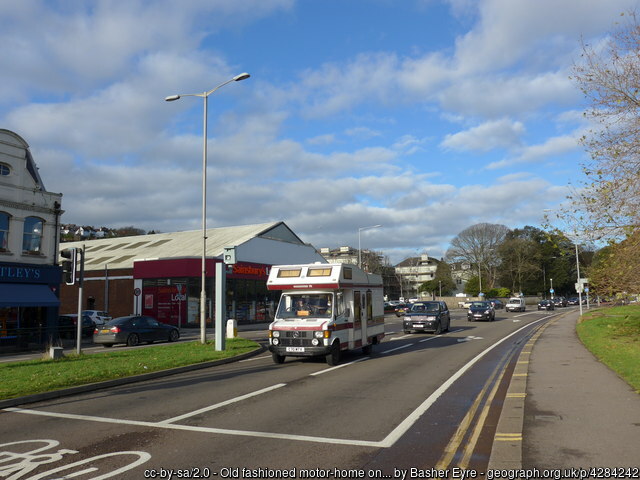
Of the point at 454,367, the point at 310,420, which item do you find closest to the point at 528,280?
the point at 454,367

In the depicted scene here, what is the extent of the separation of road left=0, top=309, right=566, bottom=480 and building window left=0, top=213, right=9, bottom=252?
17.7 metres

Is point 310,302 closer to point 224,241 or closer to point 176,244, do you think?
point 224,241

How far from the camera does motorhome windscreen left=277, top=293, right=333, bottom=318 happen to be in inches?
578

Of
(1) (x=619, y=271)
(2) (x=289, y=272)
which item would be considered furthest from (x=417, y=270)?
(2) (x=289, y=272)

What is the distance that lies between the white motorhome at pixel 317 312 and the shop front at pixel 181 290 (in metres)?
24.9

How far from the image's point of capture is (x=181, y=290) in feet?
133

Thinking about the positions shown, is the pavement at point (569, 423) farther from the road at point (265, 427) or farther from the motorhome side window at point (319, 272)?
the motorhome side window at point (319, 272)

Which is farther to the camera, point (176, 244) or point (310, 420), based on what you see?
point (176, 244)

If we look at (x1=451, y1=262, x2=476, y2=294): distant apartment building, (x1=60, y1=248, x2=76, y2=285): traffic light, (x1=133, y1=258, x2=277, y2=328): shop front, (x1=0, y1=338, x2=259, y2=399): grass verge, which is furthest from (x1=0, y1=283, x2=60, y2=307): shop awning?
(x1=451, y1=262, x2=476, y2=294): distant apartment building

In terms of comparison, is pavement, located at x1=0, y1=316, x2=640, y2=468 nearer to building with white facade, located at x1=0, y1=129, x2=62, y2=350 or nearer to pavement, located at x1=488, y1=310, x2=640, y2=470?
pavement, located at x1=488, y1=310, x2=640, y2=470

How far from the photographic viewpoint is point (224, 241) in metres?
49.0

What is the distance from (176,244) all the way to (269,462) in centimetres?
4819

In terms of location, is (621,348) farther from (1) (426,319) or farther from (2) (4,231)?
(2) (4,231)

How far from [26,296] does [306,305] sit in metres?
17.2
